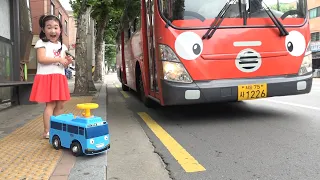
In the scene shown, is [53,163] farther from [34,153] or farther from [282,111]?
[282,111]

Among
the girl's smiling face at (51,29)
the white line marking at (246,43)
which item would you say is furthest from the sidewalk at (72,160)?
the white line marking at (246,43)

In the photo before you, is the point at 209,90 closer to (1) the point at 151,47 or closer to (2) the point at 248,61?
(2) the point at 248,61

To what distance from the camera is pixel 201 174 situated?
3262mm

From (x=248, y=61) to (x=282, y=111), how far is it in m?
2.11

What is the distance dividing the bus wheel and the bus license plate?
2839 millimetres

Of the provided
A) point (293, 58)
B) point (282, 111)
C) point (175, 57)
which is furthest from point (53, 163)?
point (282, 111)

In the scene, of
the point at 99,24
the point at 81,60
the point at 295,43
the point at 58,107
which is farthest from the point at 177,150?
the point at 99,24

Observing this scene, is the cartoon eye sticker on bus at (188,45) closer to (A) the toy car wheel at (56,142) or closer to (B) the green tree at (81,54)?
(A) the toy car wheel at (56,142)

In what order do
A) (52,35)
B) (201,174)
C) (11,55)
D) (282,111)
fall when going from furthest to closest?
(11,55)
(282,111)
(52,35)
(201,174)

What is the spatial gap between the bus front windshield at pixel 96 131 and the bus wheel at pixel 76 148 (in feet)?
0.63

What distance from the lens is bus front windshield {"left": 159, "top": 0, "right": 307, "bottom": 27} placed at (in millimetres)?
5324

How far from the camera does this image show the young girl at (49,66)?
4156mm

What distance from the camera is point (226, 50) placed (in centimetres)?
536

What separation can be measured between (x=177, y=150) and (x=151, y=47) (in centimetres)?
254
